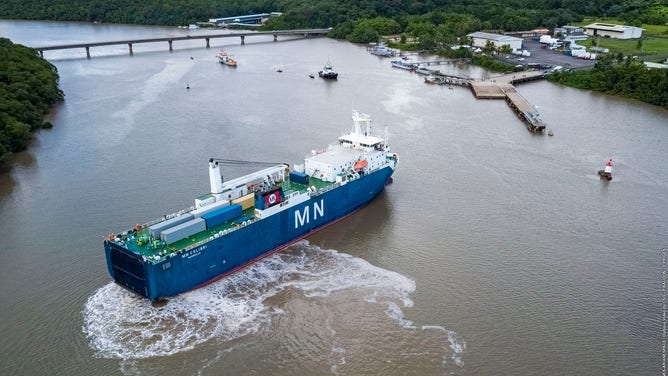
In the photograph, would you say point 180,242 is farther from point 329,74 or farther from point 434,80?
point 434,80

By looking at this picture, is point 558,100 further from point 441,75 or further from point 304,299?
point 304,299

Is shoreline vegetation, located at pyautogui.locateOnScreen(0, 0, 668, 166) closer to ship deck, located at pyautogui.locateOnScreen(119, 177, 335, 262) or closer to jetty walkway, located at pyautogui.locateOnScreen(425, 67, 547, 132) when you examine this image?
jetty walkway, located at pyautogui.locateOnScreen(425, 67, 547, 132)

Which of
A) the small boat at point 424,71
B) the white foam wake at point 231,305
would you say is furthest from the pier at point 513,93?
the white foam wake at point 231,305

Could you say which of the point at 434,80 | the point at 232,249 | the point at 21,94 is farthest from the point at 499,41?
the point at 232,249

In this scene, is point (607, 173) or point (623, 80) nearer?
point (607, 173)

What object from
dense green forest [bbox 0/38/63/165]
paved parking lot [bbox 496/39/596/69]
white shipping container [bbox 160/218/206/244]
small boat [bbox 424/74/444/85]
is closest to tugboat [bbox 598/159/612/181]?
white shipping container [bbox 160/218/206/244]

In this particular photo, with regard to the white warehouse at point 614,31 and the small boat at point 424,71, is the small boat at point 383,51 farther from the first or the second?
the white warehouse at point 614,31


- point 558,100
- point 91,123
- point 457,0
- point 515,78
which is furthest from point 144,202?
point 457,0

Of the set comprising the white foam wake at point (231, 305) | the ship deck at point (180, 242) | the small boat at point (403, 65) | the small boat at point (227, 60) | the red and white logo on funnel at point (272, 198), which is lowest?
the white foam wake at point (231, 305)
